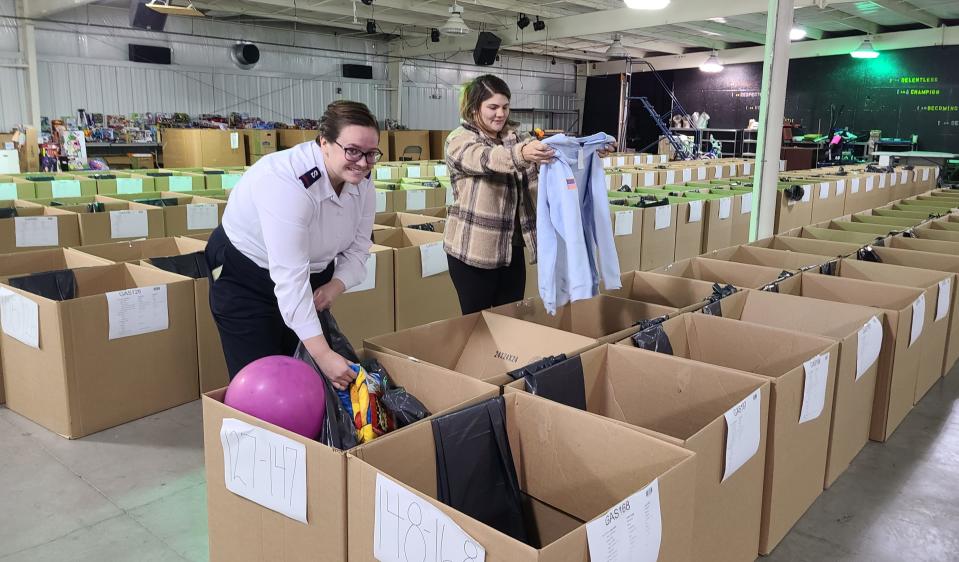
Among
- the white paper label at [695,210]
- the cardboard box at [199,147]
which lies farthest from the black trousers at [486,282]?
the cardboard box at [199,147]

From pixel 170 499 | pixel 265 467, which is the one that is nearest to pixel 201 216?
pixel 170 499

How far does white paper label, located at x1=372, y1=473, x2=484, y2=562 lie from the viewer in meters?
1.15

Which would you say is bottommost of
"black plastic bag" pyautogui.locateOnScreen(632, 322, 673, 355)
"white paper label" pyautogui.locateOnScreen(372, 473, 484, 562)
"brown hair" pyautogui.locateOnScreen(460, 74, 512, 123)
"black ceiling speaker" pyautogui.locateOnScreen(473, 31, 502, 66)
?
"white paper label" pyautogui.locateOnScreen(372, 473, 484, 562)

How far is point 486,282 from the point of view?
260 centimetres

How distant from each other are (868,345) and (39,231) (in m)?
4.09

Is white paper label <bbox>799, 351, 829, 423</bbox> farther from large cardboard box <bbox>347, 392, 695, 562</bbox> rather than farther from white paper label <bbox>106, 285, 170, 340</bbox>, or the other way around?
white paper label <bbox>106, 285, 170, 340</bbox>

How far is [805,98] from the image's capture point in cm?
1506

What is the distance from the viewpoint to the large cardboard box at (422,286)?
3.67 metres

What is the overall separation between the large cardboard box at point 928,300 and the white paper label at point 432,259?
1.97 meters

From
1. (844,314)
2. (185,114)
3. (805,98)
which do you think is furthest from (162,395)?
(805,98)

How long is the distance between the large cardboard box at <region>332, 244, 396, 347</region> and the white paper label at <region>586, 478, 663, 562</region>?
7.45ft

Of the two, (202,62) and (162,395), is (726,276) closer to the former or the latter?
(162,395)

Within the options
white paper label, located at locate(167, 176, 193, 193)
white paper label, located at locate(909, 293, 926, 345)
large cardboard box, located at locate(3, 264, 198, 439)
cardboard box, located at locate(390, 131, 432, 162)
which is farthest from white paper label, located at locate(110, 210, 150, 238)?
cardboard box, located at locate(390, 131, 432, 162)

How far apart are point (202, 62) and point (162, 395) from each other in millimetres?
10454
